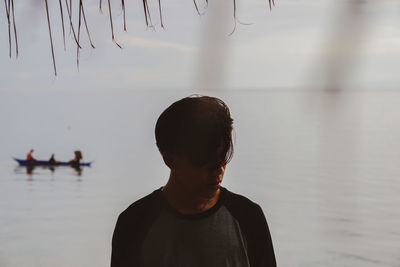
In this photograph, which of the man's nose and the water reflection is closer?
the man's nose

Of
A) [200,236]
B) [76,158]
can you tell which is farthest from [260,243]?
[76,158]

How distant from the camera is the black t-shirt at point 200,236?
35.3 inches

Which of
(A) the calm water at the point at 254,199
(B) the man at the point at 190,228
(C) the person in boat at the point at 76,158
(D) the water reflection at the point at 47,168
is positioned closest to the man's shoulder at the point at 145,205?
(B) the man at the point at 190,228

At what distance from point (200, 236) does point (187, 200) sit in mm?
52

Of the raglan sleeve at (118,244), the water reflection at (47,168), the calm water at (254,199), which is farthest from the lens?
the water reflection at (47,168)

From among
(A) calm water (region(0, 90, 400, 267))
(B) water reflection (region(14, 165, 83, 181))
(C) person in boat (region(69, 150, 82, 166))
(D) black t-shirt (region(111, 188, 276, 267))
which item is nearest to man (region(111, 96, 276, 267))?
(D) black t-shirt (region(111, 188, 276, 267))

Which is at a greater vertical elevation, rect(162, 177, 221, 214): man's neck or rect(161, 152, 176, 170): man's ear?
rect(161, 152, 176, 170): man's ear

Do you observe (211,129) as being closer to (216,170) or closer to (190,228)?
(216,170)

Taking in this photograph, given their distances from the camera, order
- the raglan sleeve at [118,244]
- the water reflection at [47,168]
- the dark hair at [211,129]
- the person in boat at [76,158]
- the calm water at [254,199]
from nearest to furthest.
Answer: the dark hair at [211,129], the raglan sleeve at [118,244], the calm water at [254,199], the person in boat at [76,158], the water reflection at [47,168]

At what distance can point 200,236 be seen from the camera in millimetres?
903

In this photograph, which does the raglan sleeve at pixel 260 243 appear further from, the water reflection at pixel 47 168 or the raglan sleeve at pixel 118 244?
the water reflection at pixel 47 168

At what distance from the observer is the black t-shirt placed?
897 millimetres

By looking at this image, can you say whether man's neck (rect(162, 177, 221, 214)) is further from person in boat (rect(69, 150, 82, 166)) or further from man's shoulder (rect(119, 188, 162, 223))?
person in boat (rect(69, 150, 82, 166))

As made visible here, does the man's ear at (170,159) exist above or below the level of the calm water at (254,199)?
above
